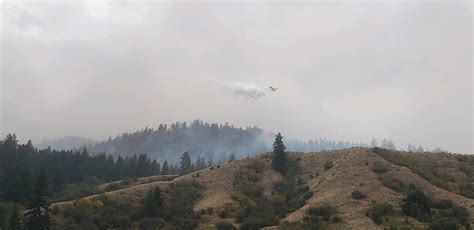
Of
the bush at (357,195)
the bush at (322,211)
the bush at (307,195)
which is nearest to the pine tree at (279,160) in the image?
the bush at (307,195)

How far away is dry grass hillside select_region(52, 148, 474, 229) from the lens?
51.2 m

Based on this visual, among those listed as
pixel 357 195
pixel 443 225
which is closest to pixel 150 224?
pixel 357 195

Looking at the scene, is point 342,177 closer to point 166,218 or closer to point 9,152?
point 166,218

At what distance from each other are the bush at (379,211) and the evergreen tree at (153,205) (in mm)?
26833

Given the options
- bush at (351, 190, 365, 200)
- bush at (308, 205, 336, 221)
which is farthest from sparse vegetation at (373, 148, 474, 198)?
bush at (308, 205, 336, 221)

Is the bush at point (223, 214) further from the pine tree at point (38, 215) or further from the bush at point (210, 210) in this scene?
the pine tree at point (38, 215)

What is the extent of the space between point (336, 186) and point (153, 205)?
954 inches

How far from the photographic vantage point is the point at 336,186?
61281 mm

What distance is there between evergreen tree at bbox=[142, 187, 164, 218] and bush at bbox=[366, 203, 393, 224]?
88.0ft

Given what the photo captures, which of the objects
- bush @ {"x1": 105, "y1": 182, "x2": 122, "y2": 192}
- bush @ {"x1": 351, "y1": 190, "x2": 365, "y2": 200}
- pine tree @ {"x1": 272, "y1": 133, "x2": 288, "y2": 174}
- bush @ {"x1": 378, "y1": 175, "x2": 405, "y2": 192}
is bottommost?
bush @ {"x1": 351, "y1": 190, "x2": 365, "y2": 200}

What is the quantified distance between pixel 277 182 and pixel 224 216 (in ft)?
60.7

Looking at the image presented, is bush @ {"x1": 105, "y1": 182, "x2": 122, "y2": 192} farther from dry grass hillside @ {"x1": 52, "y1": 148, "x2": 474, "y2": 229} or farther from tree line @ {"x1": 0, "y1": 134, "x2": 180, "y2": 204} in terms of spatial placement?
tree line @ {"x1": 0, "y1": 134, "x2": 180, "y2": 204}

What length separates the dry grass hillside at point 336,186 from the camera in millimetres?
51250

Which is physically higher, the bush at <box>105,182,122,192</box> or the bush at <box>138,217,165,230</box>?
the bush at <box>105,182,122,192</box>
